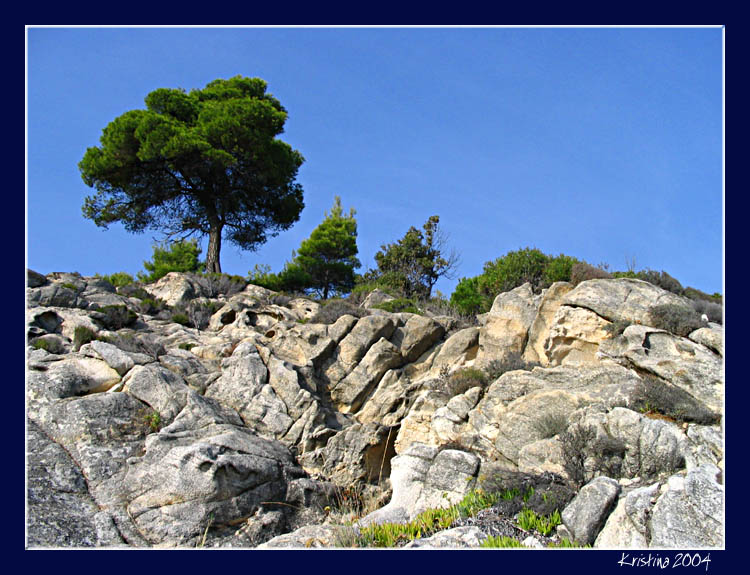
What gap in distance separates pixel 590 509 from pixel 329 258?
1135 inches

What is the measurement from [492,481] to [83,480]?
7801 millimetres

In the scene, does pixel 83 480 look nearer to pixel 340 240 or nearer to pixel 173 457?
pixel 173 457

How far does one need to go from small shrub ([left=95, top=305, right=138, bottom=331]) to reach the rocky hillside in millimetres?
59

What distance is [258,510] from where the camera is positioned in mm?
11891

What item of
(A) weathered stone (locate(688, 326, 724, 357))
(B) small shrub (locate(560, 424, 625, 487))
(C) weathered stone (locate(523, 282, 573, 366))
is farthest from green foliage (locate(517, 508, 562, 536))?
(C) weathered stone (locate(523, 282, 573, 366))

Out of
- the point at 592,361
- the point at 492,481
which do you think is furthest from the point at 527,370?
the point at 492,481

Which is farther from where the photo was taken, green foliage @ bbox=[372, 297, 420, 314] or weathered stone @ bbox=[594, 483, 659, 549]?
green foliage @ bbox=[372, 297, 420, 314]

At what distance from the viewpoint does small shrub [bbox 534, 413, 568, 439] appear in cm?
1158

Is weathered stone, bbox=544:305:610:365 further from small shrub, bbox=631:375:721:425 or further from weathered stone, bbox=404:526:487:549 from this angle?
weathered stone, bbox=404:526:487:549

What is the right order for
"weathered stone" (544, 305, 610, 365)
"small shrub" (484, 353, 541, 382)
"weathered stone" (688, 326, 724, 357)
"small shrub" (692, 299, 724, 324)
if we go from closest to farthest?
"weathered stone" (688, 326, 724, 357) → "small shrub" (484, 353, 541, 382) → "weathered stone" (544, 305, 610, 365) → "small shrub" (692, 299, 724, 324)

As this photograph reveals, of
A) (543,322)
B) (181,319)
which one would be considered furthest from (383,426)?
(181,319)

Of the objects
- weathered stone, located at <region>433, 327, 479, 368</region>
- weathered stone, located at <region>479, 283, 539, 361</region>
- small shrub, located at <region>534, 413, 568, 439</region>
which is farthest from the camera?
weathered stone, located at <region>433, 327, 479, 368</region>

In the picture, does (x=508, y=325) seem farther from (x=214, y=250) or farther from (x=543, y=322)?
(x=214, y=250)

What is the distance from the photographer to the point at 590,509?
898 centimetres
